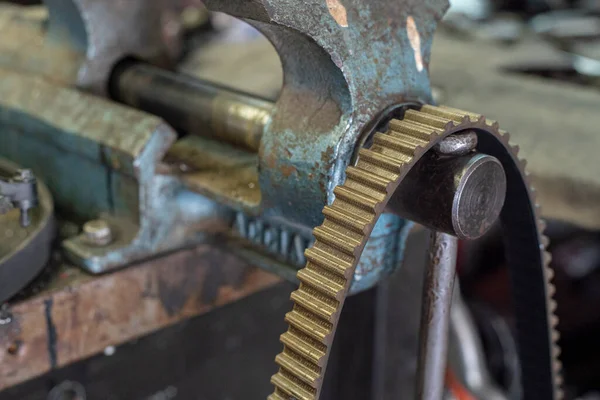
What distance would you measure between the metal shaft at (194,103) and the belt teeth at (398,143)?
125mm

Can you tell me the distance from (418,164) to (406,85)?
83mm

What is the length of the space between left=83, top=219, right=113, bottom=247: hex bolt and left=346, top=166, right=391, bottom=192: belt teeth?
0.31 m

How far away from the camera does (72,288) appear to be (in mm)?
693

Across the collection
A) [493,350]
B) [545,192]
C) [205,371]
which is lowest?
[493,350]

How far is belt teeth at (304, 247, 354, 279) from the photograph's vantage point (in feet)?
1.68

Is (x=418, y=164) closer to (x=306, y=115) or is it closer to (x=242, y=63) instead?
(x=306, y=115)

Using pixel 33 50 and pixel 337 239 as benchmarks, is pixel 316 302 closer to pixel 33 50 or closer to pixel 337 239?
pixel 337 239

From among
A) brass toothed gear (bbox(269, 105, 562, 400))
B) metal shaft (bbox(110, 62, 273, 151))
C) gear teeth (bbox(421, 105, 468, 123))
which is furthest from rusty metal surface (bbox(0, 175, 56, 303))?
gear teeth (bbox(421, 105, 468, 123))

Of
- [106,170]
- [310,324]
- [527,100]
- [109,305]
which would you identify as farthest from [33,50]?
[527,100]

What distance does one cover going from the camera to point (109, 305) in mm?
722

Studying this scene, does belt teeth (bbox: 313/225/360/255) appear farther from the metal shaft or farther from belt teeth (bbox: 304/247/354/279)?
the metal shaft

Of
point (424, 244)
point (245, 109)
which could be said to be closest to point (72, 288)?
point (245, 109)

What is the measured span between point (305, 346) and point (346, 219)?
0.31 feet

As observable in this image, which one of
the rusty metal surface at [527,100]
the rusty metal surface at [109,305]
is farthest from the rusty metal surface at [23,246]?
the rusty metal surface at [527,100]
